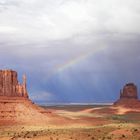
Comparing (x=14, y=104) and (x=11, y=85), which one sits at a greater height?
(x=11, y=85)

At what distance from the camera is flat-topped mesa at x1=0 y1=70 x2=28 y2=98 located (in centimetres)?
13550

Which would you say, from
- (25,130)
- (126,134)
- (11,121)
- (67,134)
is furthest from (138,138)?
(11,121)

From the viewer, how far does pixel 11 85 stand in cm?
13725

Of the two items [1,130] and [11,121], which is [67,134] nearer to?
[1,130]

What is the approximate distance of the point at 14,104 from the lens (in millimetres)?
136250

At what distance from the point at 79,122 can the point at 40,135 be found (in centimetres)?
4407

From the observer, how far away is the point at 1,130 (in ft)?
395

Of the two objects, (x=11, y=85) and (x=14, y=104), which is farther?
(x=11, y=85)

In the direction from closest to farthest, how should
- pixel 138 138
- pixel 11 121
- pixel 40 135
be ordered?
pixel 138 138, pixel 40 135, pixel 11 121

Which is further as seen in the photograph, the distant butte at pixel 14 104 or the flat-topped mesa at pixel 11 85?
the flat-topped mesa at pixel 11 85

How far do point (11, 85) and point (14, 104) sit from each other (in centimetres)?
532

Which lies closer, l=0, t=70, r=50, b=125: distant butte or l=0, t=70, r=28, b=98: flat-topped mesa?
l=0, t=70, r=50, b=125: distant butte

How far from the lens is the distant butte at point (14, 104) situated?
436 feet

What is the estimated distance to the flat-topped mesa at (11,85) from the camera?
136 meters
